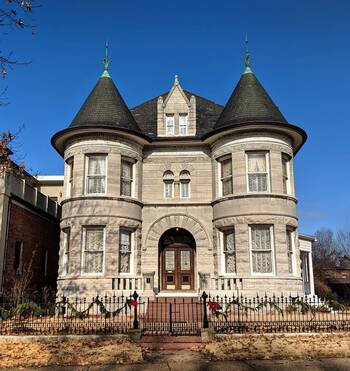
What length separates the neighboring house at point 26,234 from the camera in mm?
17672

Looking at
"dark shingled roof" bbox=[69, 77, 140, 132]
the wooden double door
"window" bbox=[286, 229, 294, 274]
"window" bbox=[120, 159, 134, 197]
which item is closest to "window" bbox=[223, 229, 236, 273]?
the wooden double door

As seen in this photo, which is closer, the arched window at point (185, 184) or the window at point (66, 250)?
the window at point (66, 250)

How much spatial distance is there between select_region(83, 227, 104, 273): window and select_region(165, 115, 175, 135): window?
6.17 meters

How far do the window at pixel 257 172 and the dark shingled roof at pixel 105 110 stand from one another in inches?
222

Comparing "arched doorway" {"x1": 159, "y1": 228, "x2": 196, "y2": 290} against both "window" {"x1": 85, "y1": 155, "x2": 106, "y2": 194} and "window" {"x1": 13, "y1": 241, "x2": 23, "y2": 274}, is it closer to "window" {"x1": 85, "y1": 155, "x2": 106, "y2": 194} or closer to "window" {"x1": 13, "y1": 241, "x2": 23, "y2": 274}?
"window" {"x1": 85, "y1": 155, "x2": 106, "y2": 194}

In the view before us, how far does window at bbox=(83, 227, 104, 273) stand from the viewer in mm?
18984

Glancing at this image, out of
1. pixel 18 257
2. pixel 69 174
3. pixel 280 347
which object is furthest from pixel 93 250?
pixel 280 347

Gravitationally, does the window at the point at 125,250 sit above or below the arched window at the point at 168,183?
below

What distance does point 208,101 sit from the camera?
998 inches

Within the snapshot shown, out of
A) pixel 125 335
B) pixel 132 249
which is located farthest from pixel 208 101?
pixel 125 335

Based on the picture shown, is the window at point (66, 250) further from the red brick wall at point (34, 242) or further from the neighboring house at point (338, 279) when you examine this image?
the neighboring house at point (338, 279)

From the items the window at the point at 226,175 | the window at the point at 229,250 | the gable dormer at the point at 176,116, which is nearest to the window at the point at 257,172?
the window at the point at 226,175

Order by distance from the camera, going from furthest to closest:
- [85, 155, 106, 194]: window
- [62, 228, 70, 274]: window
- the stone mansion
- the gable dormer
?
the gable dormer, [85, 155, 106, 194]: window, [62, 228, 70, 274]: window, the stone mansion

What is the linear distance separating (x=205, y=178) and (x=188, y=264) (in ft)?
14.0
